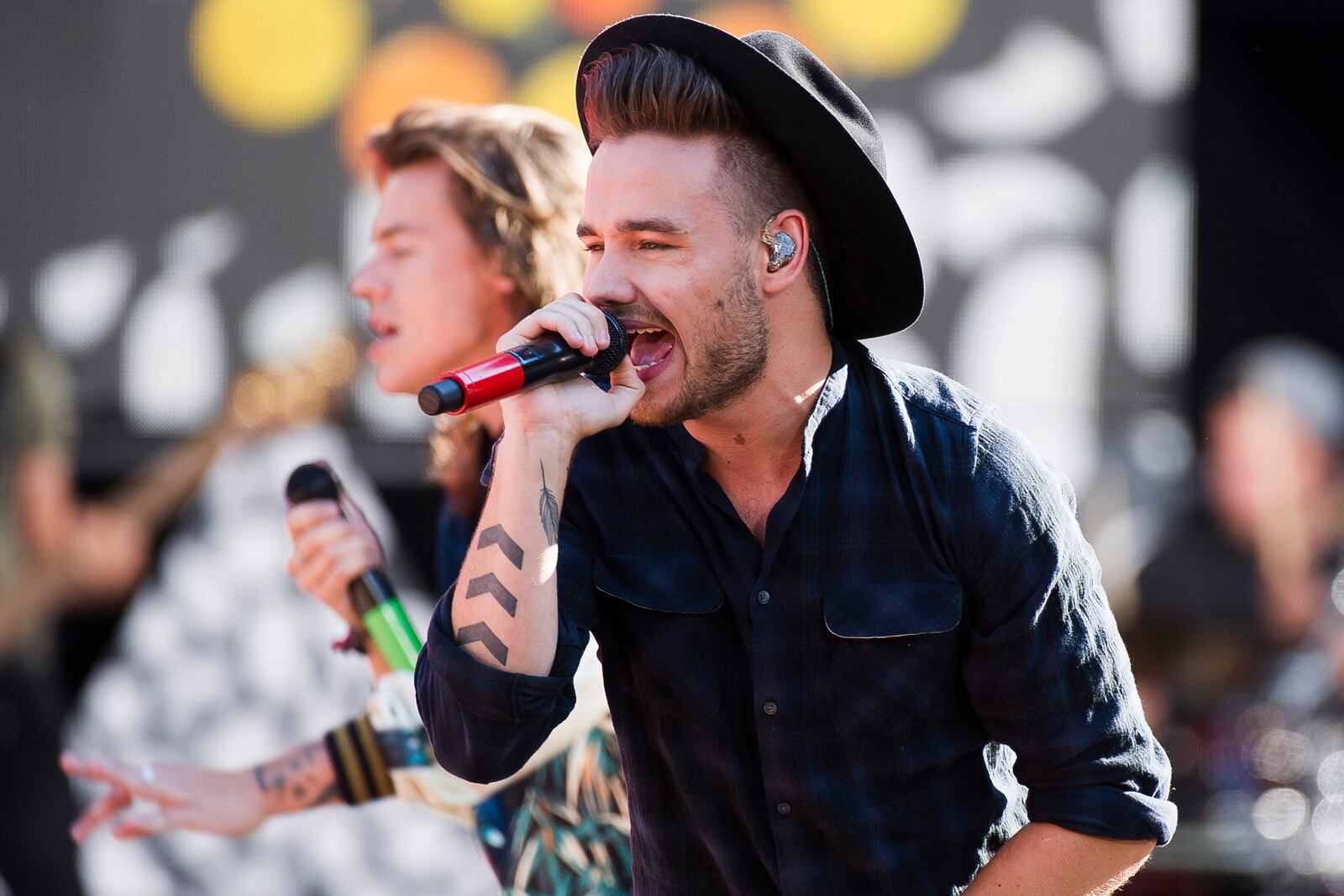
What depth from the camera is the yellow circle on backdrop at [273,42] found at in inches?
189

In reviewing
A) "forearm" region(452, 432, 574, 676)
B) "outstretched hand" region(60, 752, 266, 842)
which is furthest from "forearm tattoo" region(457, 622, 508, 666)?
"outstretched hand" region(60, 752, 266, 842)

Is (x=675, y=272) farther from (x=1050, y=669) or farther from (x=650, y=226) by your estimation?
(x=1050, y=669)

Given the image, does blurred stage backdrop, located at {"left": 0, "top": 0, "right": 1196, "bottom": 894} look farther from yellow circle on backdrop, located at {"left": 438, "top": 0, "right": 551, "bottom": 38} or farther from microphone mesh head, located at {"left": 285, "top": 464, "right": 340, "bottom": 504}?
microphone mesh head, located at {"left": 285, "top": 464, "right": 340, "bottom": 504}

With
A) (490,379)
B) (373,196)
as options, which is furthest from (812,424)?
(373,196)

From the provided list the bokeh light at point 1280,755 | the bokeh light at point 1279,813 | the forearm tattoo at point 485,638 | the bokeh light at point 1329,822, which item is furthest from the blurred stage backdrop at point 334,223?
the forearm tattoo at point 485,638

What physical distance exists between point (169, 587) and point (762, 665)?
11.0ft

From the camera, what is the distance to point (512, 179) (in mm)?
2834

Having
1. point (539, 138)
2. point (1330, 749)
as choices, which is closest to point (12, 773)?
point (539, 138)

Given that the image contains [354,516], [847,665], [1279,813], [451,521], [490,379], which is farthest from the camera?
[1279,813]

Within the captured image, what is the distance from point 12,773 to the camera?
4.73 metres

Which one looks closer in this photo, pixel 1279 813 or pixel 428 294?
pixel 428 294

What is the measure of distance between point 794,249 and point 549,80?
302cm

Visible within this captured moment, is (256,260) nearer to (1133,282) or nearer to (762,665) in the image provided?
(1133,282)

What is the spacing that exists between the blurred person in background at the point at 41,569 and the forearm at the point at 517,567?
3255mm
